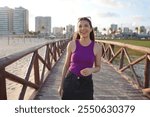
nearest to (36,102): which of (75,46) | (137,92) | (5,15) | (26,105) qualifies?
(26,105)

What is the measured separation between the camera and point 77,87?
384 cm

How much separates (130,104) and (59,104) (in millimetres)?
806

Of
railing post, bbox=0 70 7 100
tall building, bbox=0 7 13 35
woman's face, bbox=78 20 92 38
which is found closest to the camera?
woman's face, bbox=78 20 92 38

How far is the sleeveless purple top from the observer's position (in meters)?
3.80

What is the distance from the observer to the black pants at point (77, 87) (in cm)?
383

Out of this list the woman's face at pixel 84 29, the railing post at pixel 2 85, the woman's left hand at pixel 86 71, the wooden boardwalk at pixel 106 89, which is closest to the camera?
the woman's left hand at pixel 86 71

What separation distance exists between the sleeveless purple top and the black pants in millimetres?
69

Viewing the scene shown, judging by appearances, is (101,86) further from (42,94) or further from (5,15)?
(5,15)

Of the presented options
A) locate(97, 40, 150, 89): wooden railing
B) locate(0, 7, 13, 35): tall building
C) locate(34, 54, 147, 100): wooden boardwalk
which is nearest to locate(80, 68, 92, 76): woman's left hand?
locate(34, 54, 147, 100): wooden boardwalk

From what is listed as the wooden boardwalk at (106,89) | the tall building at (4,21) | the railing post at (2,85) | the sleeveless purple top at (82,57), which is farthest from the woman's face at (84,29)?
the tall building at (4,21)

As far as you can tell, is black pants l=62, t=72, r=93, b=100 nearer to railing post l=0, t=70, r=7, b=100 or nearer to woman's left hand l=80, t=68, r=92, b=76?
woman's left hand l=80, t=68, r=92, b=76

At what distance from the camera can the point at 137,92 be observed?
8.32 m

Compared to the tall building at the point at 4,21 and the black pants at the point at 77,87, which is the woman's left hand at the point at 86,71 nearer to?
the black pants at the point at 77,87

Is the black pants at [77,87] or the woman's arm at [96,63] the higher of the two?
the woman's arm at [96,63]
